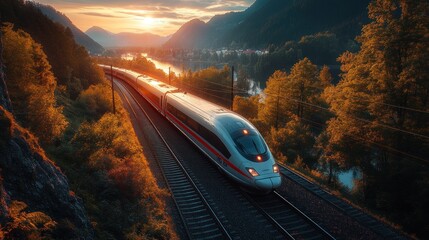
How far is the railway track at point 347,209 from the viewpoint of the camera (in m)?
11.8

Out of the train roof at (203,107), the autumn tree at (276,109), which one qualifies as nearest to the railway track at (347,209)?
the train roof at (203,107)

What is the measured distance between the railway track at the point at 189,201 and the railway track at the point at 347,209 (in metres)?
5.44

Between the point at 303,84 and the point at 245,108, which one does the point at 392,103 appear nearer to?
the point at 303,84

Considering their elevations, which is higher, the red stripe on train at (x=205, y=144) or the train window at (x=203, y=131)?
the train window at (x=203, y=131)

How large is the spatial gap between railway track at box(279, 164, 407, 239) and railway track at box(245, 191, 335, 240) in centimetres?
190

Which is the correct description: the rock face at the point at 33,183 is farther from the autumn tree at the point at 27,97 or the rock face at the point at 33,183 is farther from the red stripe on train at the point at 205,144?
the red stripe on train at the point at 205,144

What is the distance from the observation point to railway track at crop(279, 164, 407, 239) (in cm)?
1179

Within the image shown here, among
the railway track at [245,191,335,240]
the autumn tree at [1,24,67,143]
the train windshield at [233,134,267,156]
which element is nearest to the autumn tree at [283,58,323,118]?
the train windshield at [233,134,267,156]

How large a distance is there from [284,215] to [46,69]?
72.8 ft

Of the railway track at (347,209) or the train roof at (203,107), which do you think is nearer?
the railway track at (347,209)

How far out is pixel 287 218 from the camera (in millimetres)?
12703

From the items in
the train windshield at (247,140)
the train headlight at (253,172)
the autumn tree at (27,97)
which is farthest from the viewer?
the autumn tree at (27,97)

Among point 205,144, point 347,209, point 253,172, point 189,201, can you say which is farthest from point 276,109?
→ point 189,201

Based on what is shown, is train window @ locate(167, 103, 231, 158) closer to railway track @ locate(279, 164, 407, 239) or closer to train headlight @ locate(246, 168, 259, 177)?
train headlight @ locate(246, 168, 259, 177)
